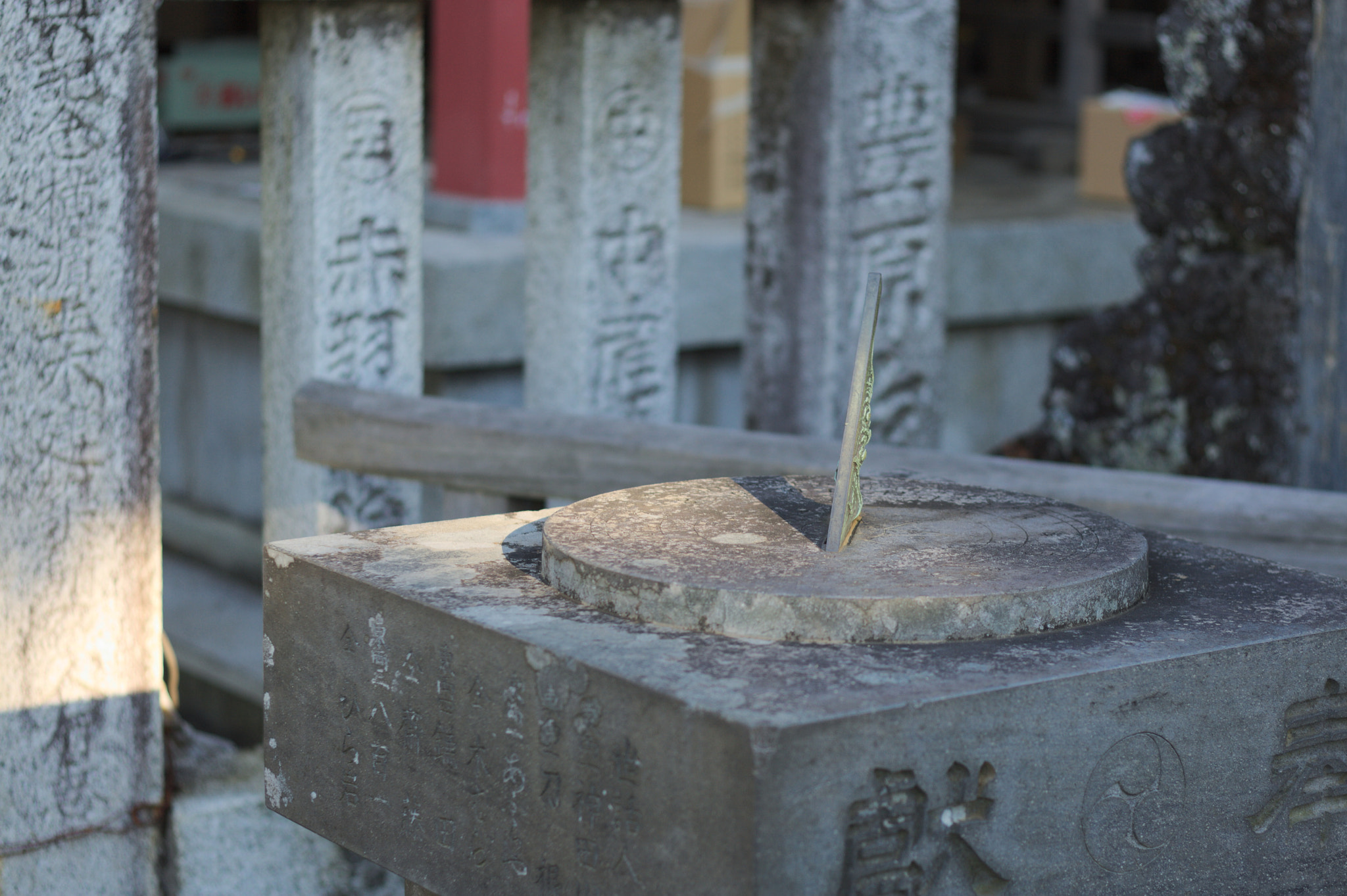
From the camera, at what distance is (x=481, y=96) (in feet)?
16.9

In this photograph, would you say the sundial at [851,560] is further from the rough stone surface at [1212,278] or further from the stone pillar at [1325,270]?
the rough stone surface at [1212,278]

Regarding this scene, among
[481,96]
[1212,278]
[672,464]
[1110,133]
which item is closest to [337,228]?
[672,464]

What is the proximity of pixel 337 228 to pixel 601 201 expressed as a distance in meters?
0.57

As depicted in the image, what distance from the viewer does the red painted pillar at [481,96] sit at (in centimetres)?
507

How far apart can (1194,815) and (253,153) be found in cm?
602

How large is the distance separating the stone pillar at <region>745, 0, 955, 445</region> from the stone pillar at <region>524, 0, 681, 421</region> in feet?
0.98

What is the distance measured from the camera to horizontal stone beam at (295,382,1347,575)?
2.40 metres

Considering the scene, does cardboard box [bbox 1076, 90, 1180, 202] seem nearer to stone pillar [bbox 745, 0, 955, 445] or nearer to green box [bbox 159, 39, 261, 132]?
stone pillar [bbox 745, 0, 955, 445]

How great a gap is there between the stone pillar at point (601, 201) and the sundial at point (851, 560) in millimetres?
1162

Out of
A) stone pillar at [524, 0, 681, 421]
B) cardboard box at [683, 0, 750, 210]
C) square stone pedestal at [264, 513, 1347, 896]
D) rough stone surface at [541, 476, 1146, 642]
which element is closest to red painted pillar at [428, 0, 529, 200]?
cardboard box at [683, 0, 750, 210]

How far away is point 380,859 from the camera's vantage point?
196 cm

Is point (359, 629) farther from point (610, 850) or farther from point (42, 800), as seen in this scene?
point (42, 800)

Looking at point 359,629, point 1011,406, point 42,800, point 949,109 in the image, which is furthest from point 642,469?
point 1011,406

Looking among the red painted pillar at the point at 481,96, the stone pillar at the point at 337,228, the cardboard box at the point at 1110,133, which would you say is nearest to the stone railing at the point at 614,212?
the stone pillar at the point at 337,228
